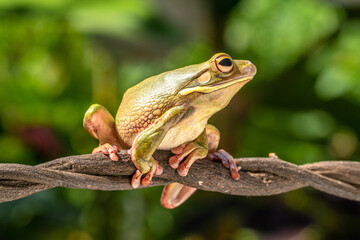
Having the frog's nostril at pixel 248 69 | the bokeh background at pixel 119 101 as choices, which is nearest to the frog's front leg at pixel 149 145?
the frog's nostril at pixel 248 69

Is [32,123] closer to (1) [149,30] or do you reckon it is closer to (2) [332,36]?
(1) [149,30]

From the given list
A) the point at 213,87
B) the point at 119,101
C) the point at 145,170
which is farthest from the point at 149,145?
the point at 119,101

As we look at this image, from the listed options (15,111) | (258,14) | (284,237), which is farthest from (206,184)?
(258,14)

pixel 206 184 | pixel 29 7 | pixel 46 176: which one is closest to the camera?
pixel 46 176

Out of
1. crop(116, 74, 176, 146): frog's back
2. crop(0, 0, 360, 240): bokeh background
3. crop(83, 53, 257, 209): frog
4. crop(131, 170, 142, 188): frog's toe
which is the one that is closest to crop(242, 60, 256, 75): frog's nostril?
crop(83, 53, 257, 209): frog

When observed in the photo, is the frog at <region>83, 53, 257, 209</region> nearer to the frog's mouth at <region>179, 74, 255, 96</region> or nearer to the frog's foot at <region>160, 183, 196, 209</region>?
the frog's mouth at <region>179, 74, 255, 96</region>

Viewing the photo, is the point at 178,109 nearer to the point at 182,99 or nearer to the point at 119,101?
the point at 182,99

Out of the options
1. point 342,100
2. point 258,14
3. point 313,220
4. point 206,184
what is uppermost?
point 206,184
